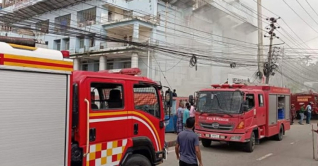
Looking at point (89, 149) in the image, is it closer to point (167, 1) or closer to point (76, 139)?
point (76, 139)

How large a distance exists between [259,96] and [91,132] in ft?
26.3

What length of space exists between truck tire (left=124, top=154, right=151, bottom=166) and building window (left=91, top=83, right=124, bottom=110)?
88 cm

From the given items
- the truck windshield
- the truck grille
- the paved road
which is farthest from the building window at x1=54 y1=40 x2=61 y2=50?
the truck grille

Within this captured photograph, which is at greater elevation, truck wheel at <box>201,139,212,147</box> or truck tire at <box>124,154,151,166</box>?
truck tire at <box>124,154,151,166</box>

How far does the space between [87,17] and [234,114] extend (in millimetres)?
22354

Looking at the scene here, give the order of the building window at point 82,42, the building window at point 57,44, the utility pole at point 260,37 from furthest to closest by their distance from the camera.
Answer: the building window at point 57,44
the building window at point 82,42
the utility pole at point 260,37

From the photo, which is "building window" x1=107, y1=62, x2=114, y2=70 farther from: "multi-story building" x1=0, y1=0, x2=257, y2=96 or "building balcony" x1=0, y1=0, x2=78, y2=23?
"building balcony" x1=0, y1=0, x2=78, y2=23

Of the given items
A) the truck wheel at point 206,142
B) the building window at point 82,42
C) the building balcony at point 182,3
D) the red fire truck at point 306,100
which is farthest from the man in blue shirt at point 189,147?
the building window at point 82,42

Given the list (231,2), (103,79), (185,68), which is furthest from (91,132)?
(185,68)

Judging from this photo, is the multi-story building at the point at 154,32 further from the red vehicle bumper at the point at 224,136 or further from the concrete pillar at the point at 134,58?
the red vehicle bumper at the point at 224,136

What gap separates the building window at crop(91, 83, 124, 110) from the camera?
165 inches

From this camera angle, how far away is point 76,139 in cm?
375

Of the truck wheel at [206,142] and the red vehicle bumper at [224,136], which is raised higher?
the red vehicle bumper at [224,136]

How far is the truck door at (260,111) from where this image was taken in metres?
10.2
